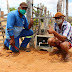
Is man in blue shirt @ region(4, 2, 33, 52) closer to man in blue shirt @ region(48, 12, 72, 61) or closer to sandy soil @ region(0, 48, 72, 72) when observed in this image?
sandy soil @ region(0, 48, 72, 72)

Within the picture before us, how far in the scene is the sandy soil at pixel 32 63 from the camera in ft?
9.15

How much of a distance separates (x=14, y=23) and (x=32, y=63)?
138 centimetres

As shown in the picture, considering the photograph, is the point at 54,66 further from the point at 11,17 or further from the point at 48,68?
the point at 11,17

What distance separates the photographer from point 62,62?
3.21 metres

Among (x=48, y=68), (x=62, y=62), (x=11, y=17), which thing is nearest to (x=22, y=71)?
(x=48, y=68)

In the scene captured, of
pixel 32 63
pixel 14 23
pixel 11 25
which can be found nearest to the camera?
pixel 32 63

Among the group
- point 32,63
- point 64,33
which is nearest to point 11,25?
point 32,63

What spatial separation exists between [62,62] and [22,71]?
1.12m

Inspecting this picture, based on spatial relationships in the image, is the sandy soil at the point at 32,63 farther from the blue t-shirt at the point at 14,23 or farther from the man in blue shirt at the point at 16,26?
the blue t-shirt at the point at 14,23

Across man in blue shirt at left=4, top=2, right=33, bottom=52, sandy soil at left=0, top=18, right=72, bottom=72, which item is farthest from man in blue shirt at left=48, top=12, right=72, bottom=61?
man in blue shirt at left=4, top=2, right=33, bottom=52

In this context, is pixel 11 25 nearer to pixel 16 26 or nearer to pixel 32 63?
pixel 16 26

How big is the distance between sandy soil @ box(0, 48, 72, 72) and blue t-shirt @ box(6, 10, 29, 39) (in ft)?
2.31

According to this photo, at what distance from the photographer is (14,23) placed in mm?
3816

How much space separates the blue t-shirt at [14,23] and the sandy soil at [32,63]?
70 cm
